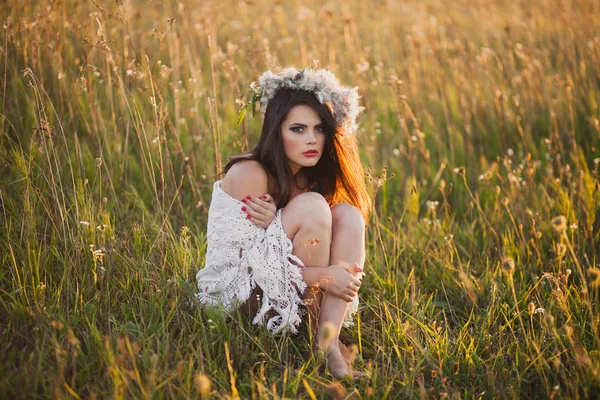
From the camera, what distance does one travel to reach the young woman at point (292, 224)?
2.50 metres

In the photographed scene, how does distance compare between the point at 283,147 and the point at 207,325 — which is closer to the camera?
the point at 207,325

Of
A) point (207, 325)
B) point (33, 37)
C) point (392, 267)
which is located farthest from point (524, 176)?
point (33, 37)

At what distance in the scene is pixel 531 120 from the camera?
4609mm

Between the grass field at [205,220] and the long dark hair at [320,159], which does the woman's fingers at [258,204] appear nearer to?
the long dark hair at [320,159]

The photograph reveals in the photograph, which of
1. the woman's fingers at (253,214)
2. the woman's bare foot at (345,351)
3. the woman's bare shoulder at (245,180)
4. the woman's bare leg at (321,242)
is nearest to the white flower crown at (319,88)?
the woman's bare shoulder at (245,180)

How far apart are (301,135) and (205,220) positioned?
1034mm

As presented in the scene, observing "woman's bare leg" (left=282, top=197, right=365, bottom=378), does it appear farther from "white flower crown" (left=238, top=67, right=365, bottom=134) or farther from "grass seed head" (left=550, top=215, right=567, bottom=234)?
"grass seed head" (left=550, top=215, right=567, bottom=234)

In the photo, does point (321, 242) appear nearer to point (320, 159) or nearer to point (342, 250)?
point (342, 250)

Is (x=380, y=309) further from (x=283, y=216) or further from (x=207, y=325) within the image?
(x=207, y=325)

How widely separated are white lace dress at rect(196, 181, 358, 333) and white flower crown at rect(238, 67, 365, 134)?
1.82 ft

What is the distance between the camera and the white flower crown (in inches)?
109

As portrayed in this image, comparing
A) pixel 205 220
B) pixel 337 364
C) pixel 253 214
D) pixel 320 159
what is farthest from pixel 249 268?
pixel 205 220

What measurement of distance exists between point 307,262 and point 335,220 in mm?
271

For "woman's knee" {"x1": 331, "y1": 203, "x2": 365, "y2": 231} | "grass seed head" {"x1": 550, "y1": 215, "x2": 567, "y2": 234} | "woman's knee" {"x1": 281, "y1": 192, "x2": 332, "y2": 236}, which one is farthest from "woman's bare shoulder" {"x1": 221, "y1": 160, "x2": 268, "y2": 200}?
"grass seed head" {"x1": 550, "y1": 215, "x2": 567, "y2": 234}
